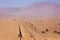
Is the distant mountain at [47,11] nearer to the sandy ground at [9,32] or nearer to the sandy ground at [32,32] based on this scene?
the sandy ground at [32,32]

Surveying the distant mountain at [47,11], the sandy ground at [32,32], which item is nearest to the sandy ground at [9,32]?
the sandy ground at [32,32]

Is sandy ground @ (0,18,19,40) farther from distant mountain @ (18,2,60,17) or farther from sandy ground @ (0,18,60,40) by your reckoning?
distant mountain @ (18,2,60,17)

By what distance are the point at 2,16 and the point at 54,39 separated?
1547 cm

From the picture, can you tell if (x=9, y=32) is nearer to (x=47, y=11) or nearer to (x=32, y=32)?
(x=32, y=32)

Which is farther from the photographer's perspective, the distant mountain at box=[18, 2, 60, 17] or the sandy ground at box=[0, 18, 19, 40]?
the distant mountain at box=[18, 2, 60, 17]

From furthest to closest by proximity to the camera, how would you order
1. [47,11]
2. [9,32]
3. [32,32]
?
1. [47,11]
2. [9,32]
3. [32,32]

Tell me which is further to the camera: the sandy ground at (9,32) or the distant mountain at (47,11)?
the distant mountain at (47,11)

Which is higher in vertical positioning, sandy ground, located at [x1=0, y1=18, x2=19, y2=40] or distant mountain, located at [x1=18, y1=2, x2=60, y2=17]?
distant mountain, located at [x1=18, y1=2, x2=60, y2=17]

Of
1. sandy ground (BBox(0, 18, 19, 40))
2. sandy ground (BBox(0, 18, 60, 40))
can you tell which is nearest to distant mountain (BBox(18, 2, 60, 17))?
sandy ground (BBox(0, 18, 60, 40))

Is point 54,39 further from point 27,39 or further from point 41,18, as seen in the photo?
point 41,18

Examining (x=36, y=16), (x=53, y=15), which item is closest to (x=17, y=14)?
(x=36, y=16)

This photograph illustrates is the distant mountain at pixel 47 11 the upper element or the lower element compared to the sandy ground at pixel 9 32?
upper

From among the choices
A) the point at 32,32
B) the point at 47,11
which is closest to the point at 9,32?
the point at 32,32

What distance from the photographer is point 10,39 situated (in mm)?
9367
